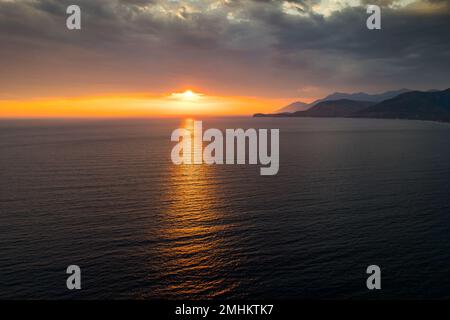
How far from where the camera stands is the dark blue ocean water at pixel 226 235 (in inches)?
1586

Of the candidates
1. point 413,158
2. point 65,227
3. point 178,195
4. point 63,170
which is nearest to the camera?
point 65,227

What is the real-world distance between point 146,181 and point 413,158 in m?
106

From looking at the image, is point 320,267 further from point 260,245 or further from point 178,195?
point 178,195

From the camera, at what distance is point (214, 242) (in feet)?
171

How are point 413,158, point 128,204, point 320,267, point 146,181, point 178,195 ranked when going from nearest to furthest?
point 320,267 → point 128,204 → point 178,195 → point 146,181 → point 413,158

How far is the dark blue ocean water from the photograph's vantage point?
40.3 m

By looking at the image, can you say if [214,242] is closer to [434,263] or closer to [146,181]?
[434,263]

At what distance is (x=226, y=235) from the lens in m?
54.8

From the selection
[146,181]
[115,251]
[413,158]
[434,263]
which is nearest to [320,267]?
[434,263]

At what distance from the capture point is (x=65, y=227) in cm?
5775

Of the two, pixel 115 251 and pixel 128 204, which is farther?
pixel 128 204
